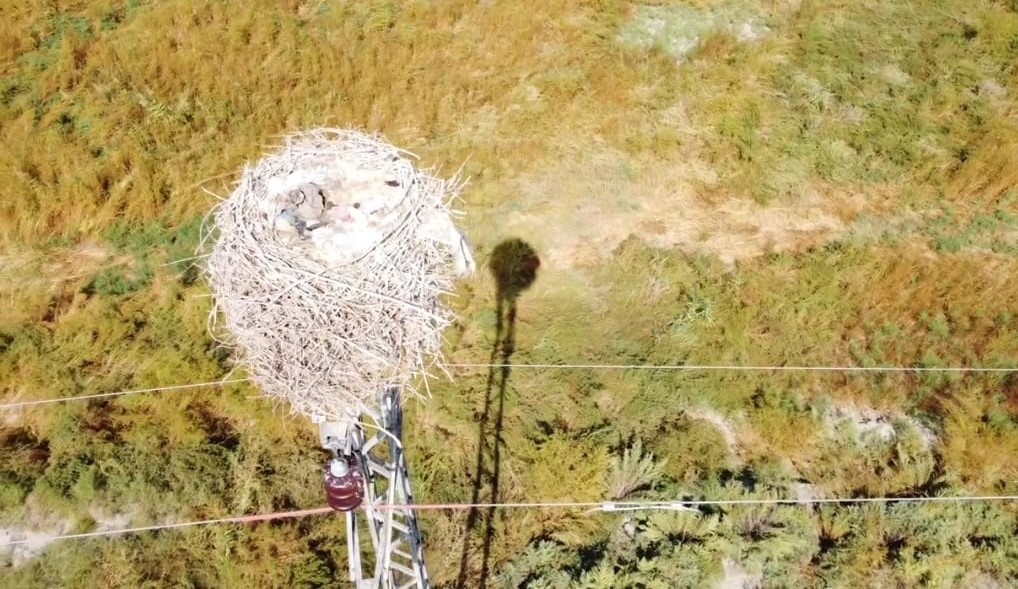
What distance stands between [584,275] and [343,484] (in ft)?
21.9

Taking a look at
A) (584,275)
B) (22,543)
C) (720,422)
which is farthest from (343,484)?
(584,275)

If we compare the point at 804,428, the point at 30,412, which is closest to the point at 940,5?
the point at 804,428

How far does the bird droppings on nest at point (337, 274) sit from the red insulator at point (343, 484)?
339 millimetres

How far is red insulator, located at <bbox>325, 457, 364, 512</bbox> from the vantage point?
4.34 m

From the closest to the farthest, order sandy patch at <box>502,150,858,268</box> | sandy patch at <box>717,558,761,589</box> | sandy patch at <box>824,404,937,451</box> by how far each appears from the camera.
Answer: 1. sandy patch at <box>717,558,761,589</box>
2. sandy patch at <box>824,404,937,451</box>
3. sandy patch at <box>502,150,858,268</box>

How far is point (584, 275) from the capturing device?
1053 centimetres

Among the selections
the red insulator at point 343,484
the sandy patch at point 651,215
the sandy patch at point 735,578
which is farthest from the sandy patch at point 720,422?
A: the red insulator at point 343,484

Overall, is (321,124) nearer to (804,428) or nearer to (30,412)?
(30,412)

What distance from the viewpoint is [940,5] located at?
48.1 feet

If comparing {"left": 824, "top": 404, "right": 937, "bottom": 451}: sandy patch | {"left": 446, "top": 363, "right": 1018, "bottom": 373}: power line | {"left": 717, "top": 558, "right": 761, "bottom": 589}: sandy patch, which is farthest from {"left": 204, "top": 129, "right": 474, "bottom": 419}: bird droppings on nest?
{"left": 824, "top": 404, "right": 937, "bottom": 451}: sandy patch

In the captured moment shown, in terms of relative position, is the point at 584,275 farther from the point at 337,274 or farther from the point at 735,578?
the point at 337,274

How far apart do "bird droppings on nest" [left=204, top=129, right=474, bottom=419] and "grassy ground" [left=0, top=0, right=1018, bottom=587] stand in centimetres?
452

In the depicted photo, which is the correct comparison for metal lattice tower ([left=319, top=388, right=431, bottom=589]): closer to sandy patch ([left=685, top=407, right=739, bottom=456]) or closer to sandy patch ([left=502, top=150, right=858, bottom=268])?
sandy patch ([left=685, top=407, right=739, bottom=456])

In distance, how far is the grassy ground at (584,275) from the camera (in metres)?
8.07
